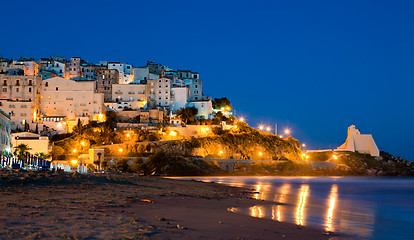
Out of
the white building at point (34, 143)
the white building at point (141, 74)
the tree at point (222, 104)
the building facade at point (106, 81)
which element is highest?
the white building at point (141, 74)

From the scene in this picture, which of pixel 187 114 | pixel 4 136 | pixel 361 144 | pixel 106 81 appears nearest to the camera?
pixel 4 136

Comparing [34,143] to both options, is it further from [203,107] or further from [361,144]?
[361,144]

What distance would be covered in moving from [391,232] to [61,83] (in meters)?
79.9

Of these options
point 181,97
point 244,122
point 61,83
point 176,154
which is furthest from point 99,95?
point 244,122

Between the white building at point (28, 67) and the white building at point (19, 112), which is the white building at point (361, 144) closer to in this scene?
the white building at point (19, 112)

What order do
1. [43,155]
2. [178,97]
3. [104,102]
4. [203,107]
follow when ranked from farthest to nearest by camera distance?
[178,97] → [203,107] → [104,102] → [43,155]

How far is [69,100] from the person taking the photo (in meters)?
80.9

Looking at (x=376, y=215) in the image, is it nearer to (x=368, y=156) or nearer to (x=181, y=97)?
(x=181, y=97)

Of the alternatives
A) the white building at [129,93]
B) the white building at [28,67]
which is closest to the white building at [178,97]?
the white building at [129,93]

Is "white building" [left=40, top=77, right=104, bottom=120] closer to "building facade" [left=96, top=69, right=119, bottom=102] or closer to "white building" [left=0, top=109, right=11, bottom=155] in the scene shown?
"building facade" [left=96, top=69, right=119, bottom=102]

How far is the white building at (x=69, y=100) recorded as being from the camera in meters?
80.2

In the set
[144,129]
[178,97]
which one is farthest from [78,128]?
[178,97]

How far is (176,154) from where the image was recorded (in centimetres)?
6869

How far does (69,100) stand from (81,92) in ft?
10.2
